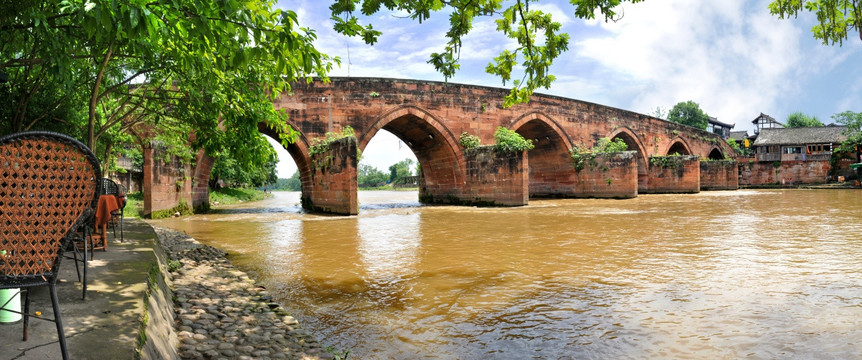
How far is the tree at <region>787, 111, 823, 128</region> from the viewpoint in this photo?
55459 millimetres

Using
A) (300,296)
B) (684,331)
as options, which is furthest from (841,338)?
(300,296)

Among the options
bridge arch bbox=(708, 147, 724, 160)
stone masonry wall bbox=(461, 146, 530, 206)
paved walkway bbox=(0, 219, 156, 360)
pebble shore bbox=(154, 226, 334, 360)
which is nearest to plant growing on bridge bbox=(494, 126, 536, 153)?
stone masonry wall bbox=(461, 146, 530, 206)

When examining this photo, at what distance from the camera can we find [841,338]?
2613 mm

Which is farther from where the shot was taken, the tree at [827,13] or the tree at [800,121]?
the tree at [800,121]

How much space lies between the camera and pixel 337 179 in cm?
1323

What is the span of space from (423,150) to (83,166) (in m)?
18.6

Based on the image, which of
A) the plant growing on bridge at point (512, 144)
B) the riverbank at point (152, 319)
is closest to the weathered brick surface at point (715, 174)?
the plant growing on bridge at point (512, 144)

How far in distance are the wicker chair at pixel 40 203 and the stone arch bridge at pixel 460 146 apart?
10.2 m

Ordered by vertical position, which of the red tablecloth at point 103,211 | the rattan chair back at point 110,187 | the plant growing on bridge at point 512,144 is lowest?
the red tablecloth at point 103,211

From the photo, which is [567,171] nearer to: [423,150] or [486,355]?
[423,150]

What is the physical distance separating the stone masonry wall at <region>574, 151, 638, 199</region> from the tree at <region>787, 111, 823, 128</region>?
50669 mm

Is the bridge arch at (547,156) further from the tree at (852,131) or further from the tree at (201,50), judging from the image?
the tree at (852,131)

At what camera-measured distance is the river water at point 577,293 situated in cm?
265

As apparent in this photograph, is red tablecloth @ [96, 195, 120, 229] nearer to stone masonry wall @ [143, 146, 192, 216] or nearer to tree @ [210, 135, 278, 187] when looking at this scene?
tree @ [210, 135, 278, 187]
